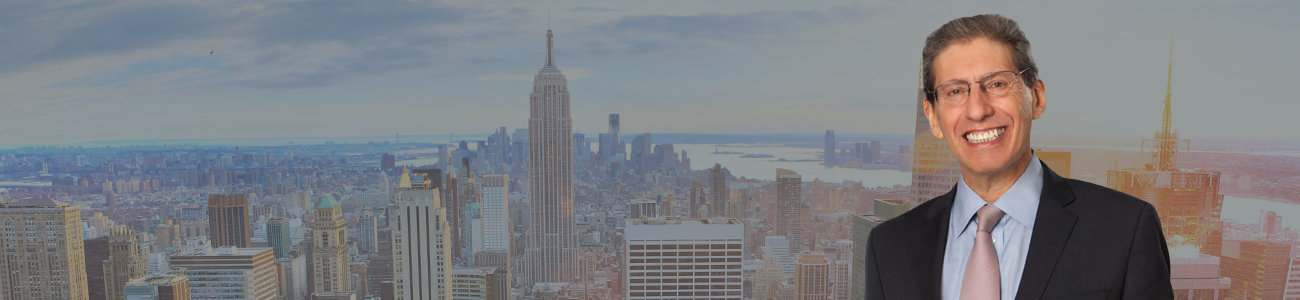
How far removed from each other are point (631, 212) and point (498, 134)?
3711mm

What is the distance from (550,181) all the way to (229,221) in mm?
8860

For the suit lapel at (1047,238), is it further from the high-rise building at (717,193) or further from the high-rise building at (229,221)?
the high-rise building at (229,221)

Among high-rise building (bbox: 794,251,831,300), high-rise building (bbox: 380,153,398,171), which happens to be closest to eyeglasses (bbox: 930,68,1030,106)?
high-rise building (bbox: 794,251,831,300)

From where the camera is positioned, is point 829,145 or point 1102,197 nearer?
point 1102,197

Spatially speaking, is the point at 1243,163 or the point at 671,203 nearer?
the point at 1243,163

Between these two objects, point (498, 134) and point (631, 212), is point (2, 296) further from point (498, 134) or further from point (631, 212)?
point (631, 212)

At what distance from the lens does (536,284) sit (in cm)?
1734

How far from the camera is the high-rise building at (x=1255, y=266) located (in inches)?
287

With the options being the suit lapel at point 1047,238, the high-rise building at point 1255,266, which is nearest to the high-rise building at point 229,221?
the suit lapel at point 1047,238

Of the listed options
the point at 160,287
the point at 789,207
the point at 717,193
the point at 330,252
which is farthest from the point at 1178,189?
A: the point at 160,287

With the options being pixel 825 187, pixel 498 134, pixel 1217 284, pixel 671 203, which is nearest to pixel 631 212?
pixel 671 203

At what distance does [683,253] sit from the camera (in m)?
14.6

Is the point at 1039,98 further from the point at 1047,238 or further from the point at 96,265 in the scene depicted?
the point at 96,265

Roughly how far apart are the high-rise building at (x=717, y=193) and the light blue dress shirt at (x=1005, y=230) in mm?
10367
